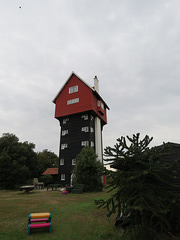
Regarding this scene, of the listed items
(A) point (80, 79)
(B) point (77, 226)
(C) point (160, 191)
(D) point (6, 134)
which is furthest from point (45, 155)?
(C) point (160, 191)

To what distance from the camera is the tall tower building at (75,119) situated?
3134cm

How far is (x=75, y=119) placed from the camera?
3388cm

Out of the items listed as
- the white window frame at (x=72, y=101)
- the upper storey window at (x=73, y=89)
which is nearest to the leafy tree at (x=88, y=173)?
the white window frame at (x=72, y=101)

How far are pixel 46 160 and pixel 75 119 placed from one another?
75.7ft

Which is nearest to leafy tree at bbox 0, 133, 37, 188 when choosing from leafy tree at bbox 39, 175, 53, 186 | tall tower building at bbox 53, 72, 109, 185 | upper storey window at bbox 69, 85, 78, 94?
leafy tree at bbox 39, 175, 53, 186

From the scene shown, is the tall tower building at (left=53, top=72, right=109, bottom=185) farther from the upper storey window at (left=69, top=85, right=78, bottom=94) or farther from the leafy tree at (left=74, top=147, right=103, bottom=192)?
the leafy tree at (left=74, top=147, right=103, bottom=192)

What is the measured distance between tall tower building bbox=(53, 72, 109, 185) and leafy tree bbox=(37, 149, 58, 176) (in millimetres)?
17155

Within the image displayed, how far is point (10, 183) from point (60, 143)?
42.5ft

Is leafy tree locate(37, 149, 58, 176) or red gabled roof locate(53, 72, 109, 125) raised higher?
red gabled roof locate(53, 72, 109, 125)

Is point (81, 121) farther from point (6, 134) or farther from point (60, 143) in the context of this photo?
point (6, 134)

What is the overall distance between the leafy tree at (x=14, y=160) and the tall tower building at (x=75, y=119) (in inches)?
348

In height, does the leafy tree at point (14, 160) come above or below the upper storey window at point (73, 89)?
below

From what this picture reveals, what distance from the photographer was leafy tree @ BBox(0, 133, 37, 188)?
2997cm

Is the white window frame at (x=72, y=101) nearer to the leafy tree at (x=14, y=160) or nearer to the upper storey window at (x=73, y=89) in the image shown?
the upper storey window at (x=73, y=89)
